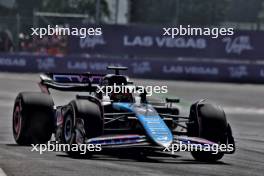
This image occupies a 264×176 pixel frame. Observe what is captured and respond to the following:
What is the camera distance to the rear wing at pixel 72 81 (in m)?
12.9

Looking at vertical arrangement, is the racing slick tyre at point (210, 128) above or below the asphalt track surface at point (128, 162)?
above

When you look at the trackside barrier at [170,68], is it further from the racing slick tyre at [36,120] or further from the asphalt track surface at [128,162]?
the racing slick tyre at [36,120]

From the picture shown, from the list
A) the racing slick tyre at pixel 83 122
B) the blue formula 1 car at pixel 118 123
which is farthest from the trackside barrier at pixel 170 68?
the racing slick tyre at pixel 83 122

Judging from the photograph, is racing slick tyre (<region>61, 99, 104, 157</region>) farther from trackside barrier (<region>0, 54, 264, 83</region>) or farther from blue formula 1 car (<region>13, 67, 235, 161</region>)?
trackside barrier (<region>0, 54, 264, 83</region>)

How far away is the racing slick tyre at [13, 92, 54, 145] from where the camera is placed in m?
Result: 11.6

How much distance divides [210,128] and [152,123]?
85 centimetres

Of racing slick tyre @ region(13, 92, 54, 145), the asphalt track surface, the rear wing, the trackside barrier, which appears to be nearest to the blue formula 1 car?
racing slick tyre @ region(13, 92, 54, 145)

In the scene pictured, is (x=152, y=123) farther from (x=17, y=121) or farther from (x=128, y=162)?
(x=17, y=121)

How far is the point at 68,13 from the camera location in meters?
39.2

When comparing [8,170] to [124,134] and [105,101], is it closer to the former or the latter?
[124,134]

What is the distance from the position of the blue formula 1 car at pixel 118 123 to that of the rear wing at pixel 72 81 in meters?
0.33

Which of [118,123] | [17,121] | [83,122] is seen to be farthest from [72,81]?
[83,122]

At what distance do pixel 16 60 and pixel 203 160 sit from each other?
24.3 metres

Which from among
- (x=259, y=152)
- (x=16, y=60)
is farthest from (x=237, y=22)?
(x=259, y=152)
